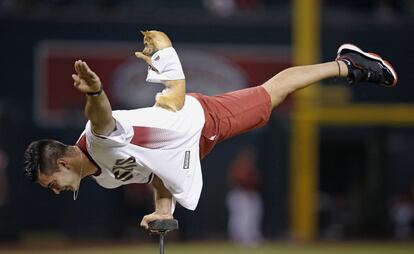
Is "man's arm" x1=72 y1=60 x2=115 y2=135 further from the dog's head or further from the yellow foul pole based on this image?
the yellow foul pole

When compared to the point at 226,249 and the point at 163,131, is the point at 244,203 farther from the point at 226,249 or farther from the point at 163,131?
the point at 163,131

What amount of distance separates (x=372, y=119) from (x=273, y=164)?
2216mm

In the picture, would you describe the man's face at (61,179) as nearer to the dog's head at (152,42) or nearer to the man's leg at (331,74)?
the dog's head at (152,42)

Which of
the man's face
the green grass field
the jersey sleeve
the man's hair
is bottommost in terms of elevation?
the green grass field

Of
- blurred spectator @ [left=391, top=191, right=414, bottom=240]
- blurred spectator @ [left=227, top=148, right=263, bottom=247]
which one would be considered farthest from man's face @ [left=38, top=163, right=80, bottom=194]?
blurred spectator @ [left=391, top=191, right=414, bottom=240]

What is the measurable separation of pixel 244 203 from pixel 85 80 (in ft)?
41.0

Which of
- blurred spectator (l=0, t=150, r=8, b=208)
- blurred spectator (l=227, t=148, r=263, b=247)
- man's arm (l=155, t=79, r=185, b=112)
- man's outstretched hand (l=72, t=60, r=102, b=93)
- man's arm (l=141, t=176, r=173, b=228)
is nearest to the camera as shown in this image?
man's outstretched hand (l=72, t=60, r=102, b=93)

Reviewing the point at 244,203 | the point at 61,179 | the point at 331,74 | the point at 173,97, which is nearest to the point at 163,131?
the point at 173,97

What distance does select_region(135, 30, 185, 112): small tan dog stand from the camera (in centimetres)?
747

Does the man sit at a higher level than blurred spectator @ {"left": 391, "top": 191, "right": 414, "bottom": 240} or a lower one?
higher

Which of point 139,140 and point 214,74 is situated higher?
point 214,74

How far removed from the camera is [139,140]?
718 centimetres

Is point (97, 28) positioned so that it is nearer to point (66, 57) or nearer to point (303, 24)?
point (66, 57)

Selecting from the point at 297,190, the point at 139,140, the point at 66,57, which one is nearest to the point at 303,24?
the point at 297,190
